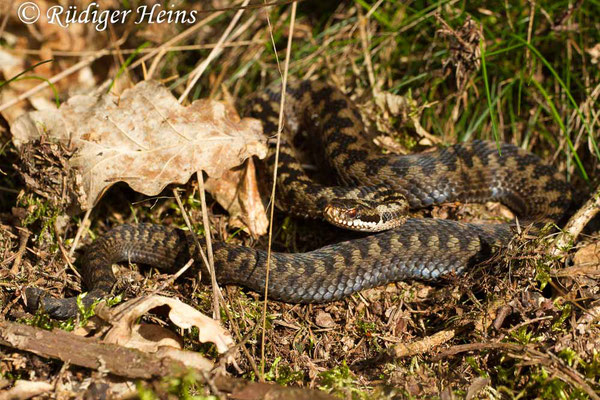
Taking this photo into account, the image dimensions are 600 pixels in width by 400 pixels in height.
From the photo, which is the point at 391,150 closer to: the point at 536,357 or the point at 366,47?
the point at 366,47

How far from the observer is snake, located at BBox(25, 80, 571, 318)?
4.38m

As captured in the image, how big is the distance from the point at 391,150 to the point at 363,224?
1.36 m

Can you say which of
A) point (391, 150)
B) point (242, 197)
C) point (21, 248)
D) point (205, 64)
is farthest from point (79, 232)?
point (391, 150)

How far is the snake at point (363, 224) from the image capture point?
4375 millimetres

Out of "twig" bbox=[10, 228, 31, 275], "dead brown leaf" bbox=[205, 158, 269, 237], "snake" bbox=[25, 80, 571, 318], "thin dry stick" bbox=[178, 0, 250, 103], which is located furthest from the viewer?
"thin dry stick" bbox=[178, 0, 250, 103]

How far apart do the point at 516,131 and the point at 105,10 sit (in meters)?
5.23

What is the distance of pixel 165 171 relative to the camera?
464 cm

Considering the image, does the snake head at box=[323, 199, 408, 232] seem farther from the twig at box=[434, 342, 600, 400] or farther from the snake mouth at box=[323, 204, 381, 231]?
the twig at box=[434, 342, 600, 400]

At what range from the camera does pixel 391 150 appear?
5766 millimetres

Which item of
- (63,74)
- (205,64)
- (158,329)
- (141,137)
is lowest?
(158,329)

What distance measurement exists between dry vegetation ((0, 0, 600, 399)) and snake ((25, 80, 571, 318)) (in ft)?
0.53

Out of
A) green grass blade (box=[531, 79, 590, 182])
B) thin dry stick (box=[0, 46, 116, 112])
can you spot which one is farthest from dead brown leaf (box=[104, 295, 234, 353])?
green grass blade (box=[531, 79, 590, 182])

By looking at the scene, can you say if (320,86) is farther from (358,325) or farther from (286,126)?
(358,325)

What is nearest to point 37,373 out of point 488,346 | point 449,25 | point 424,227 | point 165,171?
point 165,171
